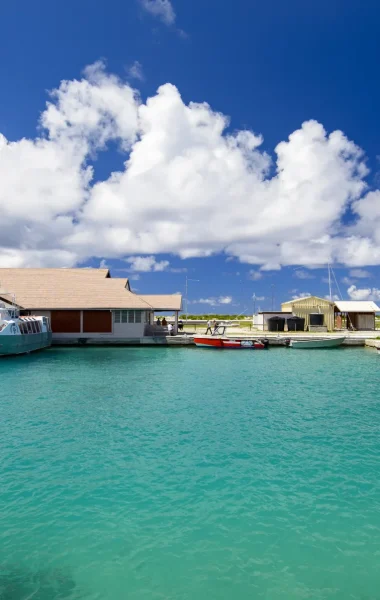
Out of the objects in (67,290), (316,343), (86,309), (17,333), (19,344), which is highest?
(67,290)

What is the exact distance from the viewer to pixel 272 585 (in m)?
6.73

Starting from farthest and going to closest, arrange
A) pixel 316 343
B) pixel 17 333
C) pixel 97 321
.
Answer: pixel 97 321
pixel 316 343
pixel 17 333

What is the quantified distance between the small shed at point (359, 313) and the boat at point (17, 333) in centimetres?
3635

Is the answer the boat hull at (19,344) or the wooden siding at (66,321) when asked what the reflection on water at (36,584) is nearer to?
the boat hull at (19,344)

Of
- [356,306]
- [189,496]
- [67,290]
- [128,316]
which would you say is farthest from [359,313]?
[189,496]

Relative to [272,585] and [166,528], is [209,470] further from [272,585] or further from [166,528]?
[272,585]

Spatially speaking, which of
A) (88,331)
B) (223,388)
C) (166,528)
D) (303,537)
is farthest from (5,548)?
(88,331)

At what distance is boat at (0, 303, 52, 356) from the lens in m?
35.2

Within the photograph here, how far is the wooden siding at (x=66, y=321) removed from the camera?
43.8 metres

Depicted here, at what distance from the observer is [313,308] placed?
54688 mm

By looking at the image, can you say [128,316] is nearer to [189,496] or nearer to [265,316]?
[265,316]

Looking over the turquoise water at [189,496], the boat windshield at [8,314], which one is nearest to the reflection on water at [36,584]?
the turquoise water at [189,496]

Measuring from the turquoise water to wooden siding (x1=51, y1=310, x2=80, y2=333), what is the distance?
2444cm

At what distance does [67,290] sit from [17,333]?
1133 centimetres
